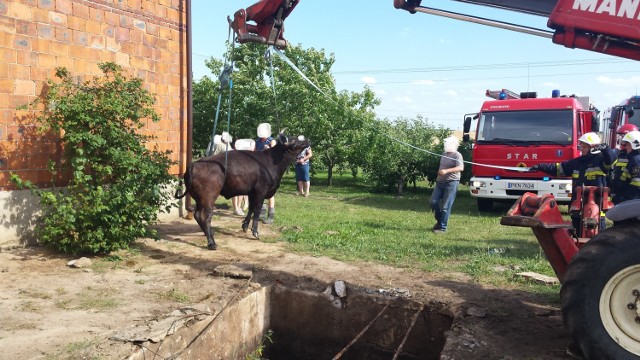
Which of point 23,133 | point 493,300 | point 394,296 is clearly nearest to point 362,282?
point 394,296

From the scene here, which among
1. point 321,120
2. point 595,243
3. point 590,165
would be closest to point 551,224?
point 595,243

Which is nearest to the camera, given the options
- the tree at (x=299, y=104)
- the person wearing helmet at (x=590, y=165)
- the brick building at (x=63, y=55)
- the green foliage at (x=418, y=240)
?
the brick building at (x=63, y=55)

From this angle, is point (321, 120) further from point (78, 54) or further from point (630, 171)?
point (630, 171)

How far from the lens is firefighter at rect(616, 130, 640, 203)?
625cm

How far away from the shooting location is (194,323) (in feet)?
16.2

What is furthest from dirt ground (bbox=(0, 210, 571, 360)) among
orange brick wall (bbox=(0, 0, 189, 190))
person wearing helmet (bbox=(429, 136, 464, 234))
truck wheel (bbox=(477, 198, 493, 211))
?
truck wheel (bbox=(477, 198, 493, 211))

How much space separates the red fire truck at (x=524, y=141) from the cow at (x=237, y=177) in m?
4.71

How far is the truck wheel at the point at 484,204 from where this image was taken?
12938 millimetres

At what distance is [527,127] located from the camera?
11734 millimetres

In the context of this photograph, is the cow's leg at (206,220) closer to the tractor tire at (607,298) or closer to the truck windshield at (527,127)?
the tractor tire at (607,298)

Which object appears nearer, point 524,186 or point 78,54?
point 78,54

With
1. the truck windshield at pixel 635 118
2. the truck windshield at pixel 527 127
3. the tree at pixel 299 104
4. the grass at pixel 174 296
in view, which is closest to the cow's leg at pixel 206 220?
the grass at pixel 174 296

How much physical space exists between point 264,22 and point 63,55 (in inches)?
110

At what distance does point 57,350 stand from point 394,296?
3.36 metres
